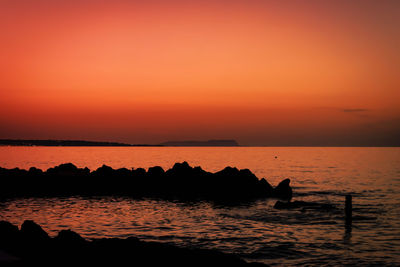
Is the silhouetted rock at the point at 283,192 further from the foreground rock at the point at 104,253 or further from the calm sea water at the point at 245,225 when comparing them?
the foreground rock at the point at 104,253

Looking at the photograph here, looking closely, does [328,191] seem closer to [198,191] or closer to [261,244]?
[198,191]

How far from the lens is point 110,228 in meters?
25.8

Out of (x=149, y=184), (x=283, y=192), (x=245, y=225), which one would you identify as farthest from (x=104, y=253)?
(x=149, y=184)

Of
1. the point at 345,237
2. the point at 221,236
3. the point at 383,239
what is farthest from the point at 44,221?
the point at 383,239

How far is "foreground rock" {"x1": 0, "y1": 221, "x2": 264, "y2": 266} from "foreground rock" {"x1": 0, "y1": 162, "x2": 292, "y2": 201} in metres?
28.0

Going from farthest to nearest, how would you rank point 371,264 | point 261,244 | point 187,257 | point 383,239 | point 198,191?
point 198,191 < point 383,239 < point 261,244 < point 371,264 < point 187,257

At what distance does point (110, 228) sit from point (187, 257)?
1283 cm

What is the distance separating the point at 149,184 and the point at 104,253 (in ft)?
122

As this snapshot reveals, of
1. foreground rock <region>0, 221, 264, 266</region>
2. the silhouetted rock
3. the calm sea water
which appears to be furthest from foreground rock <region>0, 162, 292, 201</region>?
foreground rock <region>0, 221, 264, 266</region>

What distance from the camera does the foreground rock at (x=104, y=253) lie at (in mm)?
13500

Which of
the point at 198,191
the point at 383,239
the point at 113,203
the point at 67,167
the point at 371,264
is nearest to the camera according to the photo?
the point at 371,264

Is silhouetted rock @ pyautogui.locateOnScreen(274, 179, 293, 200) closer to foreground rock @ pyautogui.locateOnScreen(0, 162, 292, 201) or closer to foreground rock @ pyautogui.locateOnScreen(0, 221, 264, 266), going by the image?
foreground rock @ pyautogui.locateOnScreen(0, 162, 292, 201)

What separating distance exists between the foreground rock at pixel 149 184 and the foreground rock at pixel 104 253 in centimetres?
2800

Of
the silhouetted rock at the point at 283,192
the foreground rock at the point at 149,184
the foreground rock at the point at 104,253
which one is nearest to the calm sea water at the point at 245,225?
the silhouetted rock at the point at 283,192
